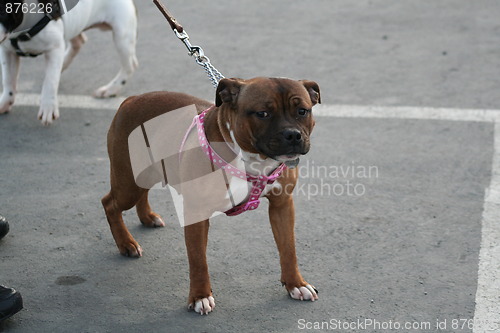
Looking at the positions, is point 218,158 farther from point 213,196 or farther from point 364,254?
point 364,254

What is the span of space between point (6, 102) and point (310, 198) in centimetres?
275

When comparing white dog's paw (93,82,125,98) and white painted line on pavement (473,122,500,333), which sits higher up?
white dog's paw (93,82,125,98)

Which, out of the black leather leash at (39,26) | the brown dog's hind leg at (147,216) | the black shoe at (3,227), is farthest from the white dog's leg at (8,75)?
the brown dog's hind leg at (147,216)

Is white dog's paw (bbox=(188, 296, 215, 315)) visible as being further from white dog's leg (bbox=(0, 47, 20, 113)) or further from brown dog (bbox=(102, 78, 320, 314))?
white dog's leg (bbox=(0, 47, 20, 113))

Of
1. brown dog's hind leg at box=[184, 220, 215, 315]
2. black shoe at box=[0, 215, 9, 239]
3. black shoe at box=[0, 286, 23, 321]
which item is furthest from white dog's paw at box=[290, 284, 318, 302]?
black shoe at box=[0, 215, 9, 239]

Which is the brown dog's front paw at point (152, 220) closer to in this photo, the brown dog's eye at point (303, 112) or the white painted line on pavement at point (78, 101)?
the brown dog's eye at point (303, 112)

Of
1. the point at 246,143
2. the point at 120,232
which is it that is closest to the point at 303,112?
the point at 246,143

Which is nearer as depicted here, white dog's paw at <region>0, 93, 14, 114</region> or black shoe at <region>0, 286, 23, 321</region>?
black shoe at <region>0, 286, 23, 321</region>

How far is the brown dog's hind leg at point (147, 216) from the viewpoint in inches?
188

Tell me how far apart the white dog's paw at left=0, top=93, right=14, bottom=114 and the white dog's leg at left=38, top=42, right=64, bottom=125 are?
491 millimetres

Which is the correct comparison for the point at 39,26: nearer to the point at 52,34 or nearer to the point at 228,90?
the point at 52,34

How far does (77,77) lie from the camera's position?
7.32 m

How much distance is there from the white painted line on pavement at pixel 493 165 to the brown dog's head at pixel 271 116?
4.11 ft

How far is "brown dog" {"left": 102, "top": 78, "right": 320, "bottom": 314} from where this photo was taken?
357 centimetres
